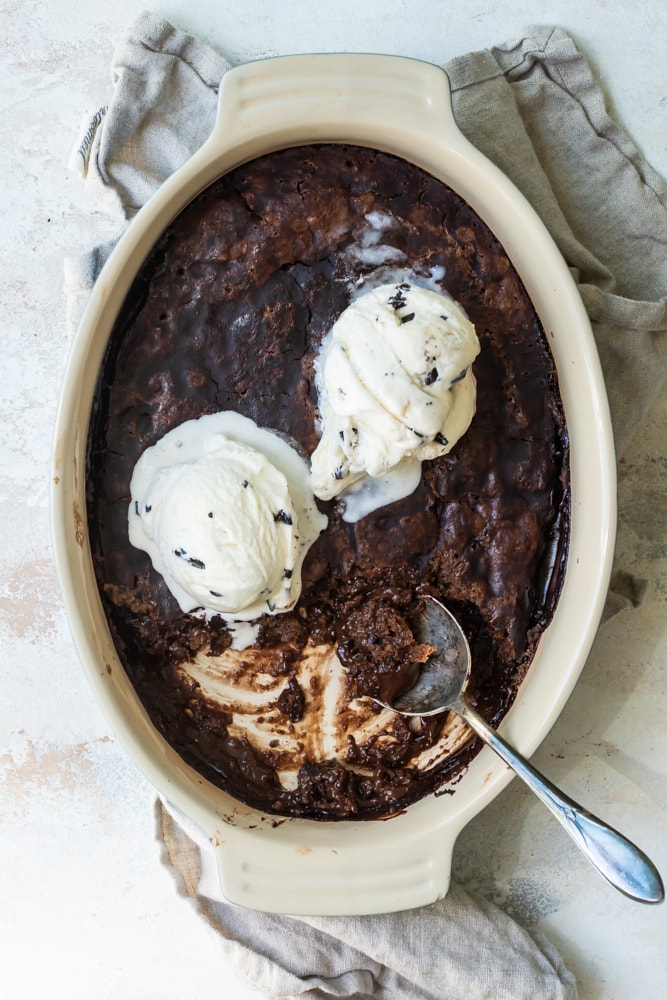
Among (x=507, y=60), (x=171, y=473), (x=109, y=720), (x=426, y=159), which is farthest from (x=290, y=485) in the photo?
(x=507, y=60)

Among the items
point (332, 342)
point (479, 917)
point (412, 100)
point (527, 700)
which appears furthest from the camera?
point (479, 917)

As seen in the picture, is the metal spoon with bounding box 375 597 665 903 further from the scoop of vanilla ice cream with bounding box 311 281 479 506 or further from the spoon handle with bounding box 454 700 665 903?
the scoop of vanilla ice cream with bounding box 311 281 479 506

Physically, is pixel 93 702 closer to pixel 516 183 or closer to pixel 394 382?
pixel 394 382

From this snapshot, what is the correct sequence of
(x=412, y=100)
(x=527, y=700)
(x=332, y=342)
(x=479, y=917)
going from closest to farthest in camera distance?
1. (x=412, y=100)
2. (x=332, y=342)
3. (x=527, y=700)
4. (x=479, y=917)

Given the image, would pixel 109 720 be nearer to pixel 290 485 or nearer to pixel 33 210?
pixel 290 485

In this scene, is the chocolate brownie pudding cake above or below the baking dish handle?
below

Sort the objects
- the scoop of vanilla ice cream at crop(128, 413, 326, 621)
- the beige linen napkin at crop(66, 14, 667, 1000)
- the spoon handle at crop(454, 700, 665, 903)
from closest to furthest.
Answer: the spoon handle at crop(454, 700, 665, 903) < the scoop of vanilla ice cream at crop(128, 413, 326, 621) < the beige linen napkin at crop(66, 14, 667, 1000)

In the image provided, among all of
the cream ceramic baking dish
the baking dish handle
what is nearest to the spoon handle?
the cream ceramic baking dish
